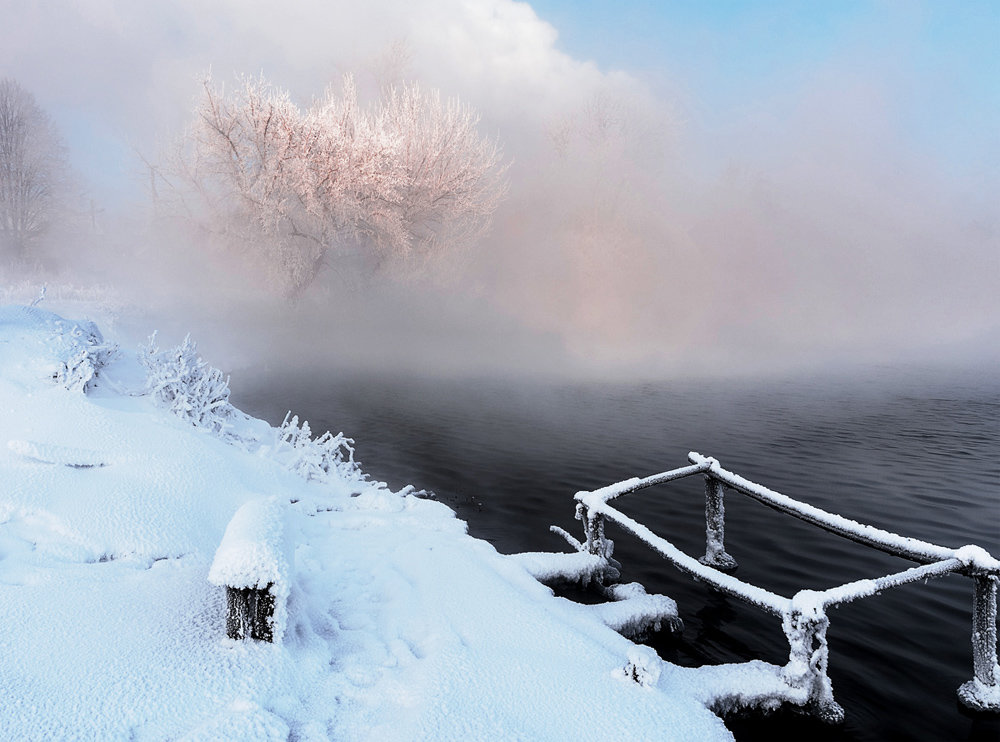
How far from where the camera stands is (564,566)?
6.20m

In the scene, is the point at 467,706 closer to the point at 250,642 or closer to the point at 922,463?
the point at 250,642

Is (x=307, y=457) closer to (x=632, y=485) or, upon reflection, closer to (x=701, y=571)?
(x=632, y=485)

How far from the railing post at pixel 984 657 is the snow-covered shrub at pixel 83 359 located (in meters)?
10.1

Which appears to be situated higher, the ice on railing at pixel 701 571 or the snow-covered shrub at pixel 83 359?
the snow-covered shrub at pixel 83 359

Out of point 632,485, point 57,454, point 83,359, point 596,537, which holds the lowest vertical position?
point 596,537

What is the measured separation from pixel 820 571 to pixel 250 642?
780cm

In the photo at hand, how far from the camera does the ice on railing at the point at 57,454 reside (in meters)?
4.93

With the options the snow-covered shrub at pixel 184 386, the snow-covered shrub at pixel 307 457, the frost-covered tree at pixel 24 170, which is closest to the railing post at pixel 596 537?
the snow-covered shrub at pixel 307 457

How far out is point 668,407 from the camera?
2112cm

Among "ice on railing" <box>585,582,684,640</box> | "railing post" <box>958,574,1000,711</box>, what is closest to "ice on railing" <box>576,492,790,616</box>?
"ice on railing" <box>585,582,684,640</box>

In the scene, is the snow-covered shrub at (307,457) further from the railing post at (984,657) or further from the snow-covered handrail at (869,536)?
the railing post at (984,657)

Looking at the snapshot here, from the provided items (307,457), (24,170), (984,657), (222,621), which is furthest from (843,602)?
(24,170)

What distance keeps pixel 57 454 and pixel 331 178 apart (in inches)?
897

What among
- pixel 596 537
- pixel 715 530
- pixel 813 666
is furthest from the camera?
pixel 715 530
